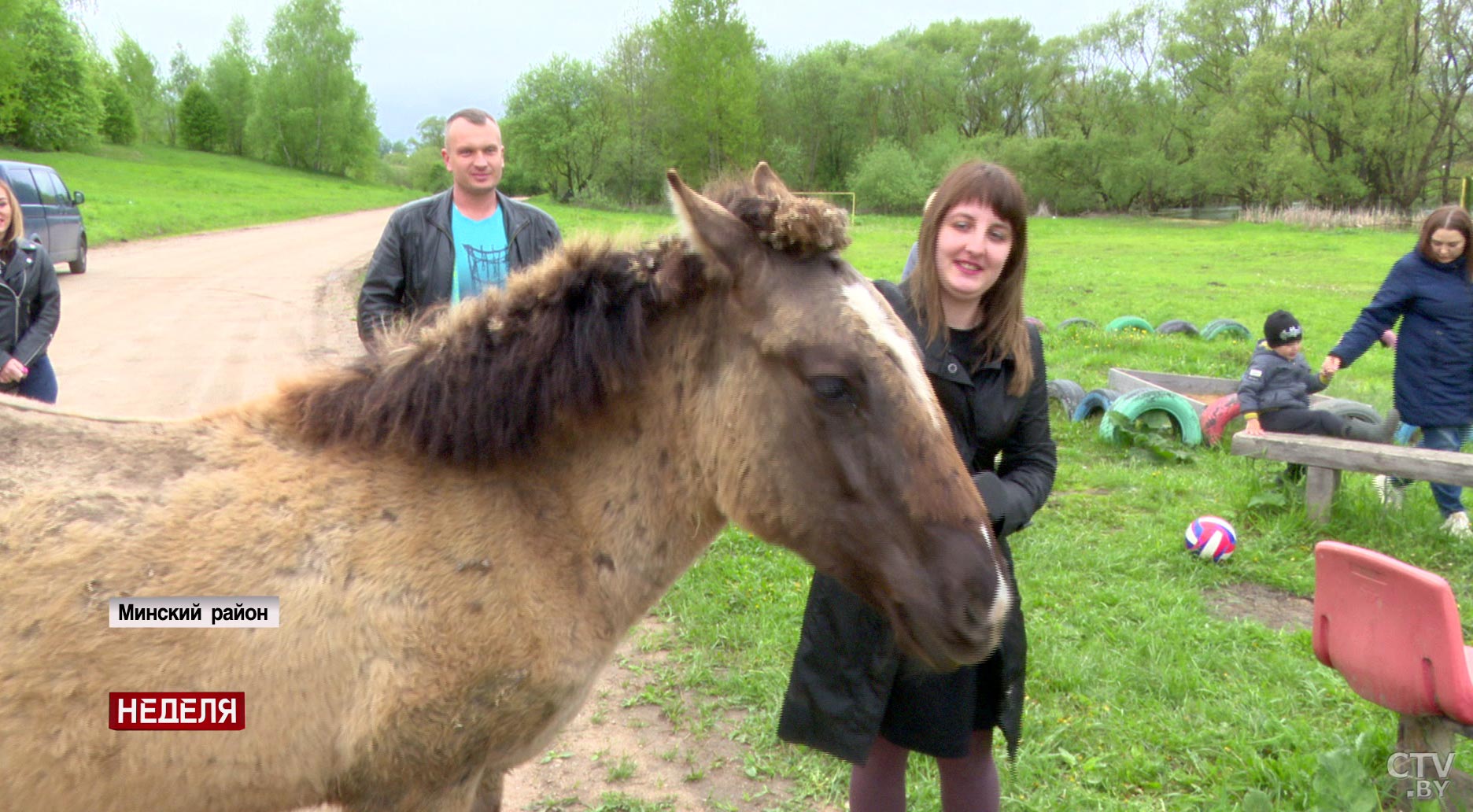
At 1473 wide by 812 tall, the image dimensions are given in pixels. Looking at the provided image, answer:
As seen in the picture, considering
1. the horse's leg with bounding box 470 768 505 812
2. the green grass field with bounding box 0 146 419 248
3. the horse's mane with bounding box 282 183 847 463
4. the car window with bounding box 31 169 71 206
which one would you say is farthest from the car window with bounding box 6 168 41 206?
the horse's leg with bounding box 470 768 505 812

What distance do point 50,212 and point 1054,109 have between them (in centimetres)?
5884

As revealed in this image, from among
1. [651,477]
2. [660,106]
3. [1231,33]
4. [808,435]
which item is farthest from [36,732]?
[1231,33]

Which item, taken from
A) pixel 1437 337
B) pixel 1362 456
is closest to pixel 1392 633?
pixel 1362 456

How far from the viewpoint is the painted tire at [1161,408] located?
26.3 feet

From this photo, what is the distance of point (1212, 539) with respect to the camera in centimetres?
562

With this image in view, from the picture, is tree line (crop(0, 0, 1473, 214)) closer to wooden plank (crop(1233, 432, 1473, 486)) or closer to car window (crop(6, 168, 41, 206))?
car window (crop(6, 168, 41, 206))

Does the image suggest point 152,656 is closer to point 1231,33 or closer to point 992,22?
point 1231,33

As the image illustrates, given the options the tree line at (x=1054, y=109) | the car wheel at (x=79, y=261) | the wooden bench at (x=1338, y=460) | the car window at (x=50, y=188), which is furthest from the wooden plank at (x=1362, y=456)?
the tree line at (x=1054, y=109)

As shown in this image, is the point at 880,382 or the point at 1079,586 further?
the point at 1079,586

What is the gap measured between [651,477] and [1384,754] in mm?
3359

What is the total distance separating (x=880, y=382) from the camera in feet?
6.22

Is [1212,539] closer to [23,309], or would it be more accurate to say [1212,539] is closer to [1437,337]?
[1437,337]

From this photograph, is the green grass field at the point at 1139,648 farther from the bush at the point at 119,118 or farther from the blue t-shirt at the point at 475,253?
the bush at the point at 119,118

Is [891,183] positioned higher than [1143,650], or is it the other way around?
[891,183]
